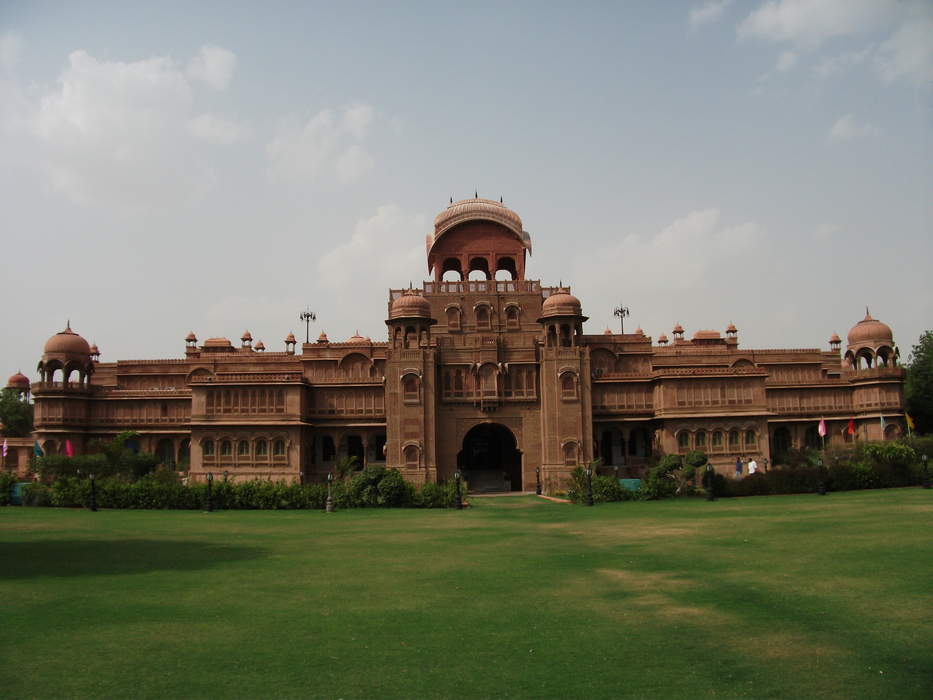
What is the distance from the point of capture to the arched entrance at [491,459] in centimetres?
4881

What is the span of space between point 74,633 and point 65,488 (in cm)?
2686

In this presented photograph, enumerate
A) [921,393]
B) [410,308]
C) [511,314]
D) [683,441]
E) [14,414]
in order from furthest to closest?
[14,414] → [921,393] → [511,314] → [683,441] → [410,308]

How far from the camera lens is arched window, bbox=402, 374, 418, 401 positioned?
45.5m

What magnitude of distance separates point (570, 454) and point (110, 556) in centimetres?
3040

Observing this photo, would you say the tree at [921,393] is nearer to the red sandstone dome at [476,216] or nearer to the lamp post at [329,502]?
the red sandstone dome at [476,216]

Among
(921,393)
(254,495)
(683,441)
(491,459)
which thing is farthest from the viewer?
(921,393)

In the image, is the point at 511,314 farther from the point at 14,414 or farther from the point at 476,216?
the point at 14,414

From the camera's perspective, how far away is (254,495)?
112ft

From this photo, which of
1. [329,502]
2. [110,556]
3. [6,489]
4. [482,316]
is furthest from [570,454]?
[110,556]

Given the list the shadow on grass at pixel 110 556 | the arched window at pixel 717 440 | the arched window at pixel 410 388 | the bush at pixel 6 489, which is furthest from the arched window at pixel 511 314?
the shadow on grass at pixel 110 556

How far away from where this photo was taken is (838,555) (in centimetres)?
1681

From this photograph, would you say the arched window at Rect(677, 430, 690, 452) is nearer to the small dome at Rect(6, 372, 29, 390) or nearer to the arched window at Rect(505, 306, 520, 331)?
the arched window at Rect(505, 306, 520, 331)

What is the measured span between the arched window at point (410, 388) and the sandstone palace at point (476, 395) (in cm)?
13

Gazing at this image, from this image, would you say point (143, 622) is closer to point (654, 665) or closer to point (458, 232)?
point (654, 665)
